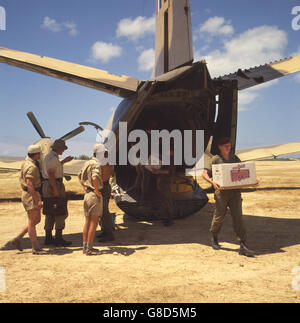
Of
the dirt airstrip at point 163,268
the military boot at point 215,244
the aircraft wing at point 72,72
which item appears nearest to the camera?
the dirt airstrip at point 163,268

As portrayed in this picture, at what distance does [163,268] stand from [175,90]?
421 cm

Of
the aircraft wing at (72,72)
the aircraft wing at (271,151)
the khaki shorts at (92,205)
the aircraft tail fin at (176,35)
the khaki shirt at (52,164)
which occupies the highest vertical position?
the aircraft tail fin at (176,35)

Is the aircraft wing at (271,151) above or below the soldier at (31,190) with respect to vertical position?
above

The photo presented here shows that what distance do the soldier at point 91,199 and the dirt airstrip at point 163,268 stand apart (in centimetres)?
37

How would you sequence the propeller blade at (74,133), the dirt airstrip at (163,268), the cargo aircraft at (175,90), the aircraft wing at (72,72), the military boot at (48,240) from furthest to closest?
the propeller blade at (74,133), the military boot at (48,240), the cargo aircraft at (175,90), the aircraft wing at (72,72), the dirt airstrip at (163,268)

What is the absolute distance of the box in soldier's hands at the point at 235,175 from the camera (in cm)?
521

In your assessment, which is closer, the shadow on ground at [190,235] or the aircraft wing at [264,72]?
the shadow on ground at [190,235]

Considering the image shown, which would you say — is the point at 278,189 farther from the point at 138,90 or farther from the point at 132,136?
the point at 138,90

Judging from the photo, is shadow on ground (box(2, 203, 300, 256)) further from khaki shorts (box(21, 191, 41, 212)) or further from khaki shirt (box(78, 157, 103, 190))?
khaki shirt (box(78, 157, 103, 190))

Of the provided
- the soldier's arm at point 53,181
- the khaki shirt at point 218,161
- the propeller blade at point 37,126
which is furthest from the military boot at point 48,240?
the propeller blade at point 37,126

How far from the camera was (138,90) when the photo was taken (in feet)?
20.4

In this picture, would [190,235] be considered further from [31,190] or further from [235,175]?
[31,190]

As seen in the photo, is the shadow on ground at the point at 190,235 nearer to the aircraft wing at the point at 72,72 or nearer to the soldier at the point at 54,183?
the soldier at the point at 54,183
